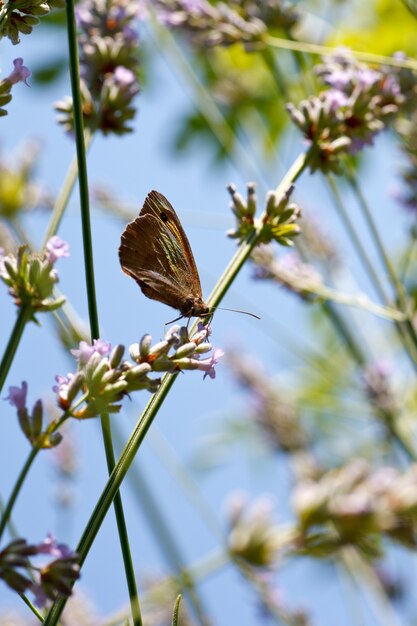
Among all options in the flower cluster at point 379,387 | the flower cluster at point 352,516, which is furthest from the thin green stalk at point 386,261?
the flower cluster at point 379,387

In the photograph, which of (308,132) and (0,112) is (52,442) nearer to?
(0,112)

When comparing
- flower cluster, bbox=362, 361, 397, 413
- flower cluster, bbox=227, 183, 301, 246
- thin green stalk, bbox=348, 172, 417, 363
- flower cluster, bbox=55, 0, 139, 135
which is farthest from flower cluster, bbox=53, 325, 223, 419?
flower cluster, bbox=362, 361, 397, 413

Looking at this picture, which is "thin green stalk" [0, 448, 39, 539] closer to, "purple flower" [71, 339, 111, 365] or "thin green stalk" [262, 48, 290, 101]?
"purple flower" [71, 339, 111, 365]

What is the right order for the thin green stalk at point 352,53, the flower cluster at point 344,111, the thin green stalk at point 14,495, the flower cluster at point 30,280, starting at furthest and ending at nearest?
the thin green stalk at point 352,53 → the flower cluster at point 344,111 → the flower cluster at point 30,280 → the thin green stalk at point 14,495

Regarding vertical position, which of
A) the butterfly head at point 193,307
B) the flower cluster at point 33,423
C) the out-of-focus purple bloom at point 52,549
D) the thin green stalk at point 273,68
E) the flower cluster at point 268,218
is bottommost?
the out-of-focus purple bloom at point 52,549

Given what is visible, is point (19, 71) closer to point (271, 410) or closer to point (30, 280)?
point (30, 280)

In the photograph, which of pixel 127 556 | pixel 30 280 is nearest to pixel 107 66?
pixel 30 280

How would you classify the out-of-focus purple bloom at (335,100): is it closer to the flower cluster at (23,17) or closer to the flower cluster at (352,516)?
the flower cluster at (23,17)

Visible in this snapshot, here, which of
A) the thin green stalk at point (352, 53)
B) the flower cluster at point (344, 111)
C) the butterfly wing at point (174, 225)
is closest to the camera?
the butterfly wing at point (174, 225)
